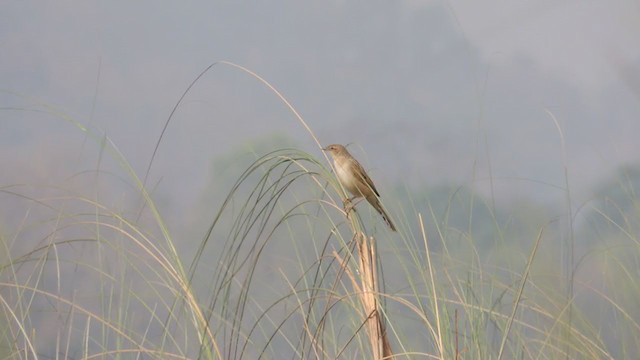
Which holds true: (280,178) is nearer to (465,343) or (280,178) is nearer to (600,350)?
(465,343)


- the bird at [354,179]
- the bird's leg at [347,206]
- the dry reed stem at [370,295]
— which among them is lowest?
the dry reed stem at [370,295]

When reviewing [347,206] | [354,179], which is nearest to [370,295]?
[347,206]

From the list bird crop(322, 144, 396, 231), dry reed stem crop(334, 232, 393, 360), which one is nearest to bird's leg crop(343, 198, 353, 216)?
dry reed stem crop(334, 232, 393, 360)

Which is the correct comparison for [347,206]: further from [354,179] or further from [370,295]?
[354,179]

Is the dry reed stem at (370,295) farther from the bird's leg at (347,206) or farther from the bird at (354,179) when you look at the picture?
the bird at (354,179)

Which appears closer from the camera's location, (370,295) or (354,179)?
(370,295)

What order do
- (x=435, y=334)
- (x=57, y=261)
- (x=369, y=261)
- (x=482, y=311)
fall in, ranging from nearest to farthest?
(x=435, y=334) < (x=369, y=261) < (x=57, y=261) < (x=482, y=311)

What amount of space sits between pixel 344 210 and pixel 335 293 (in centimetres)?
32

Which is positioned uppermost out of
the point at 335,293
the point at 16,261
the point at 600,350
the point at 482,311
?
the point at 16,261

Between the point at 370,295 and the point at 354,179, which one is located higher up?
the point at 354,179

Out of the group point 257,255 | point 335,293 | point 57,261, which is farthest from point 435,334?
point 57,261

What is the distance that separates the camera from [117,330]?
2.73 metres

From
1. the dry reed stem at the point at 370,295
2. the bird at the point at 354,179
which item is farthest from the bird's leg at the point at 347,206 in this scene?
the bird at the point at 354,179

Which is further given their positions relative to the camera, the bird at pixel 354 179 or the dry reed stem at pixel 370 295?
the bird at pixel 354 179
